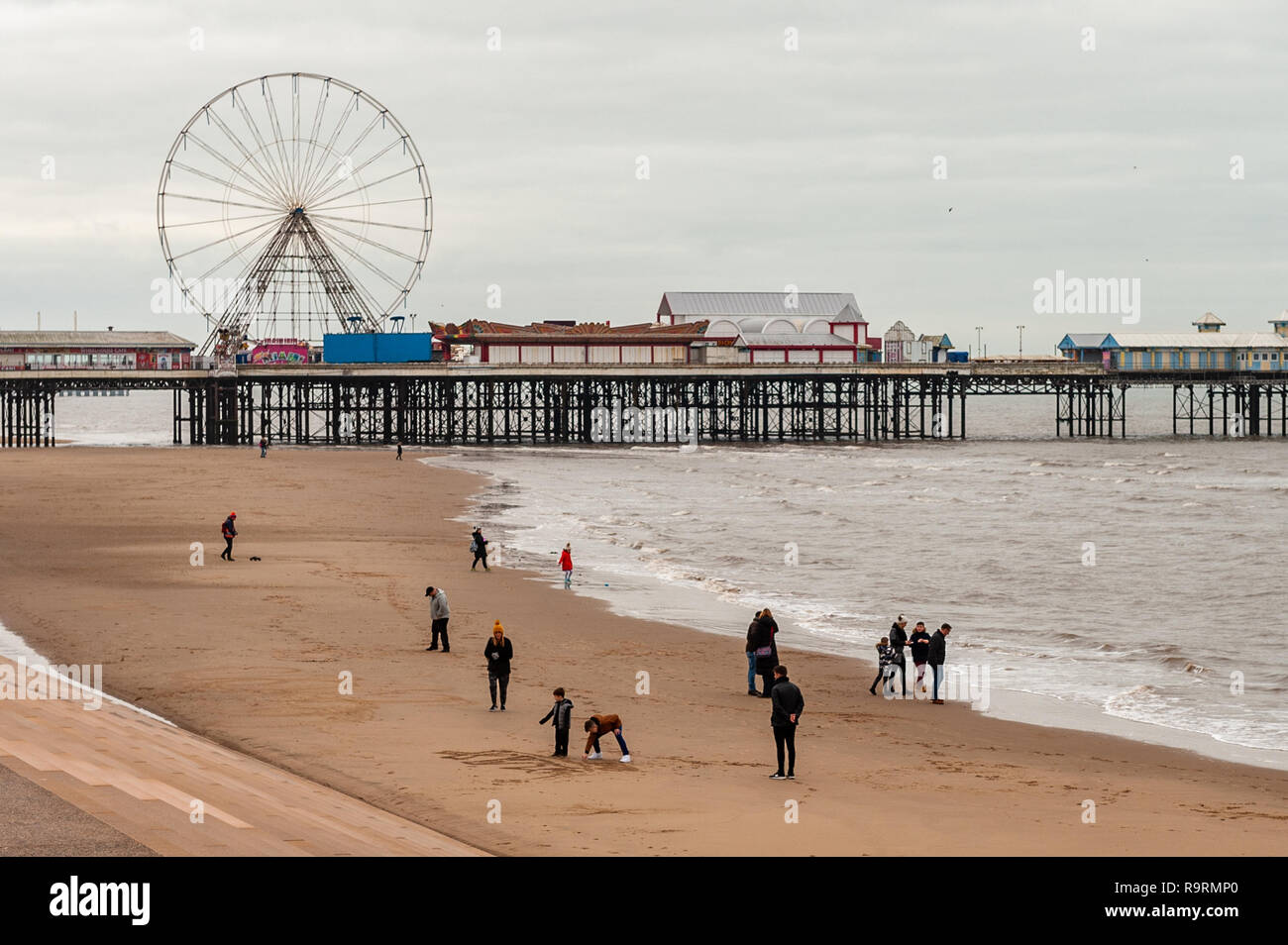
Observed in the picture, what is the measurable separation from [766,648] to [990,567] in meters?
16.2

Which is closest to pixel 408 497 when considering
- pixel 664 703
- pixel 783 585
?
pixel 783 585

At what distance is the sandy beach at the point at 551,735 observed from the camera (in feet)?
38.0

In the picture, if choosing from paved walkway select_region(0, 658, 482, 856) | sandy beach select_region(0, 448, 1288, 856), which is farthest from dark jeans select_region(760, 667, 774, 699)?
paved walkway select_region(0, 658, 482, 856)

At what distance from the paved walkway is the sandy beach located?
1.11 feet

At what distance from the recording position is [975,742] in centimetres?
1595

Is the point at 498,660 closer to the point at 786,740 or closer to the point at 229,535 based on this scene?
the point at 786,740

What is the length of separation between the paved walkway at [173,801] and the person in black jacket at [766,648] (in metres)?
6.73

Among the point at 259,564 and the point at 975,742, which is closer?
the point at 975,742

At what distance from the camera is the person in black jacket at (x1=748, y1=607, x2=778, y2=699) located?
1741 centimetres

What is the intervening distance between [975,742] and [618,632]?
7968mm

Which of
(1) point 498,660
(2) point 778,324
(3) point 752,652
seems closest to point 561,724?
(1) point 498,660
